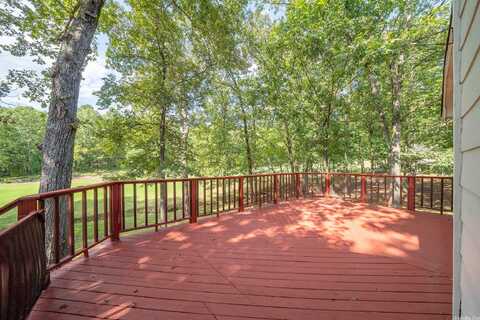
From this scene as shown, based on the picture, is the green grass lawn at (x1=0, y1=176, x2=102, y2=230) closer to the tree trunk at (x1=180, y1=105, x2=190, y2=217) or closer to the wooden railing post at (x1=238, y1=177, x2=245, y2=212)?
the tree trunk at (x1=180, y1=105, x2=190, y2=217)

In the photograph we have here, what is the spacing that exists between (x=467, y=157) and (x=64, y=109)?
4.54m

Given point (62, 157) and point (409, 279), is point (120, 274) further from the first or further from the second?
point (409, 279)

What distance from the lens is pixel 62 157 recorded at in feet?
10.6

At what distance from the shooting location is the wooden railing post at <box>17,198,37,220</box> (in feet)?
5.58

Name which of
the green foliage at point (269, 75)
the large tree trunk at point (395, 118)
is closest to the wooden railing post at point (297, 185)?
the green foliage at point (269, 75)

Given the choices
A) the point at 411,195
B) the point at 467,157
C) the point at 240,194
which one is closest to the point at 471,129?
the point at 467,157

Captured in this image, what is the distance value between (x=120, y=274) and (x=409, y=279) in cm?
288

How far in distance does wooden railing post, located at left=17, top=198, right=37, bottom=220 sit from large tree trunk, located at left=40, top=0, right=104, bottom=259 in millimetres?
1686

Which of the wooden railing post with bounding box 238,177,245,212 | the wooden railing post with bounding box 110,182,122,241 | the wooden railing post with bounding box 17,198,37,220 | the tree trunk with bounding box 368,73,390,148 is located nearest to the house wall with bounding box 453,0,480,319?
the wooden railing post with bounding box 17,198,37,220

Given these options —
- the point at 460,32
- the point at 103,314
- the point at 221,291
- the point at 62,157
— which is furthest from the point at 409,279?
the point at 62,157

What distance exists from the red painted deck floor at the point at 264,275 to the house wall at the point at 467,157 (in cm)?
73

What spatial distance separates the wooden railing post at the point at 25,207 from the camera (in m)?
1.70

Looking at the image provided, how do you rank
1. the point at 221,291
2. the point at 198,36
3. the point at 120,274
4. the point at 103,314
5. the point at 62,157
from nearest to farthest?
the point at 103,314 → the point at 221,291 → the point at 120,274 → the point at 62,157 → the point at 198,36

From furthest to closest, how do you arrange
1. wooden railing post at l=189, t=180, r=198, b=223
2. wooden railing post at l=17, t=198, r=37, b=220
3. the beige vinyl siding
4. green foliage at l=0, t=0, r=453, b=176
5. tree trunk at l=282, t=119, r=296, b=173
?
1. tree trunk at l=282, t=119, r=296, b=173
2. green foliage at l=0, t=0, r=453, b=176
3. wooden railing post at l=189, t=180, r=198, b=223
4. wooden railing post at l=17, t=198, r=37, b=220
5. the beige vinyl siding
